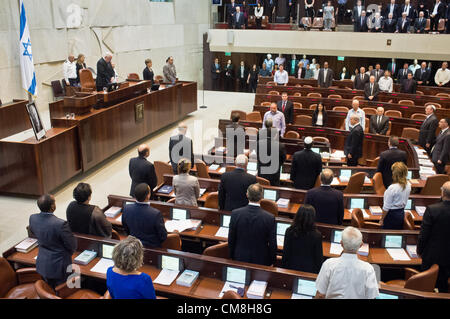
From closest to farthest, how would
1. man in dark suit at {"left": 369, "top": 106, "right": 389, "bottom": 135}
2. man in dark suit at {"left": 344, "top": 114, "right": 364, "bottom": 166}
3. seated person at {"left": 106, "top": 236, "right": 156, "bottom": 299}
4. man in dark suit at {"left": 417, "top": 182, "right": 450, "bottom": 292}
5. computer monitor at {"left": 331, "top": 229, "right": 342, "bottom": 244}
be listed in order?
seated person at {"left": 106, "top": 236, "right": 156, "bottom": 299}, man in dark suit at {"left": 417, "top": 182, "right": 450, "bottom": 292}, computer monitor at {"left": 331, "top": 229, "right": 342, "bottom": 244}, man in dark suit at {"left": 344, "top": 114, "right": 364, "bottom": 166}, man in dark suit at {"left": 369, "top": 106, "right": 389, "bottom": 135}

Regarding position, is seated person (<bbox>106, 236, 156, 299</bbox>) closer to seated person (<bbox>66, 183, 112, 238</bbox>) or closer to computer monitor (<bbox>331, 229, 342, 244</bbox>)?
seated person (<bbox>66, 183, 112, 238</bbox>)

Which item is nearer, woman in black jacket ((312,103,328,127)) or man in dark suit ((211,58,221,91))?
woman in black jacket ((312,103,328,127))

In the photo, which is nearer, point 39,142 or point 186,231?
point 186,231

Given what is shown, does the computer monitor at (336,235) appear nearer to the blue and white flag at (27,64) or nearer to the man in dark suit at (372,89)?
the man in dark suit at (372,89)

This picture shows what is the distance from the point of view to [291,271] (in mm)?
4008

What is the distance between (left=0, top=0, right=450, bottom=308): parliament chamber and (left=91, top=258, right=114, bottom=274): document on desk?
0.02m

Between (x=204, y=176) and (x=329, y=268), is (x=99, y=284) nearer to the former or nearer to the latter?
(x=329, y=268)

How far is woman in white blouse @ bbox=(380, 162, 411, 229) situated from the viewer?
5.13 m

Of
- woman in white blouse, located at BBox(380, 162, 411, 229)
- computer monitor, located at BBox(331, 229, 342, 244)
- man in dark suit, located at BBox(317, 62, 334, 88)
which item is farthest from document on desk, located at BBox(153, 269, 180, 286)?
man in dark suit, located at BBox(317, 62, 334, 88)

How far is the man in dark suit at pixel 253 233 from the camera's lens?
419 cm

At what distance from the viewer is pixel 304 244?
4027mm

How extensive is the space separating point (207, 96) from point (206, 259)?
14.4 m

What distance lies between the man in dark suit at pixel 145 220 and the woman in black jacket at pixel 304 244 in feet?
4.37
